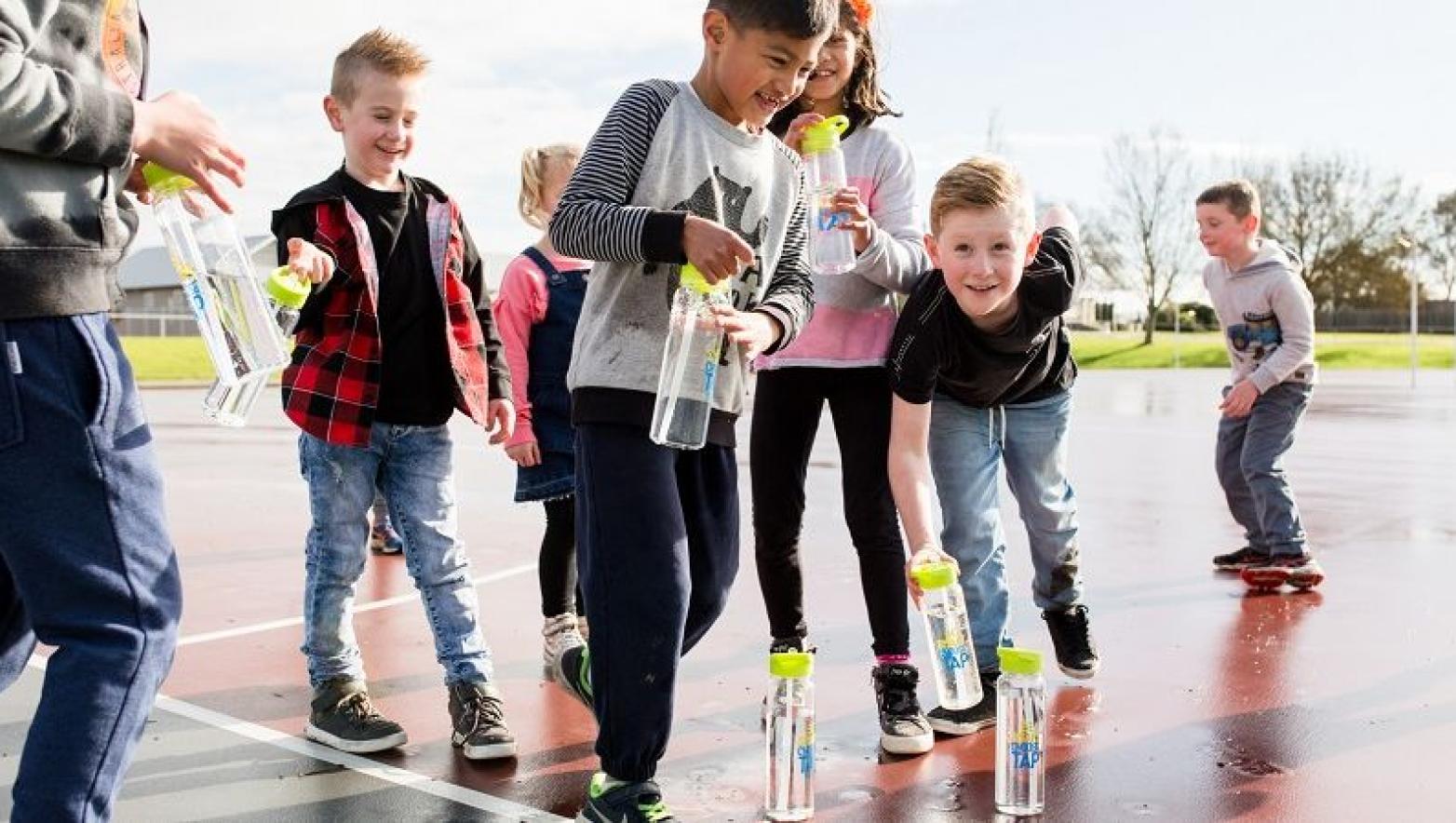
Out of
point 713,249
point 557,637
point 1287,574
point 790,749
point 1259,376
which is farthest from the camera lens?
point 1259,376

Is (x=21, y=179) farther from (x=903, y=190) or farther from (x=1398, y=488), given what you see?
(x=1398, y=488)

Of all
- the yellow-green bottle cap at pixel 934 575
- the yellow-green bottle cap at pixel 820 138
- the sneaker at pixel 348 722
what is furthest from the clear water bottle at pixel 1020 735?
the sneaker at pixel 348 722

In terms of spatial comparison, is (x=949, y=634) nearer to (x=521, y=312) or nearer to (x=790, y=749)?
(x=790, y=749)

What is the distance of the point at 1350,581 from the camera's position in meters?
7.56

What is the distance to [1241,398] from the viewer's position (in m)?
7.68

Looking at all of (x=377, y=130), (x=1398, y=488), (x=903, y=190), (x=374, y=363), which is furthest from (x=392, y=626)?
(x=1398, y=488)

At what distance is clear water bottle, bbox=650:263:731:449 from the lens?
3.61 m

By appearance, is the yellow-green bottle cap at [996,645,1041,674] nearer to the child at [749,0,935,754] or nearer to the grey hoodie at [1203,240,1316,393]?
the child at [749,0,935,754]

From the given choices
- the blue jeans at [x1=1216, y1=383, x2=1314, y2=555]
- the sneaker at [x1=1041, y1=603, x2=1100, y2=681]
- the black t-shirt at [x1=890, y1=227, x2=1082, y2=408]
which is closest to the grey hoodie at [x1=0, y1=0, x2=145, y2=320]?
the black t-shirt at [x1=890, y1=227, x2=1082, y2=408]

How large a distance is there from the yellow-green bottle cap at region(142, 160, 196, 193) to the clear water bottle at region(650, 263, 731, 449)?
113cm

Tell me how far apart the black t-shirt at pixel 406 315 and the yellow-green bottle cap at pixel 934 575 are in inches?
64.7

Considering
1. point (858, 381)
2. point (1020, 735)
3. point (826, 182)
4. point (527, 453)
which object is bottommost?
point (1020, 735)

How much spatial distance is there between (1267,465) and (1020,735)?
4.23m

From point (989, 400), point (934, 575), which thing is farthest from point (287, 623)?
point (934, 575)
